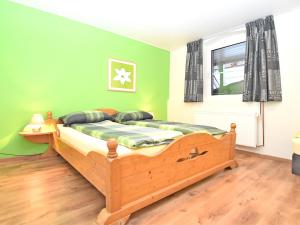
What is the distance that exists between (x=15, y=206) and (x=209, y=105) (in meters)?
3.10

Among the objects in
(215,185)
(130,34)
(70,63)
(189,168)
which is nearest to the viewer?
(189,168)

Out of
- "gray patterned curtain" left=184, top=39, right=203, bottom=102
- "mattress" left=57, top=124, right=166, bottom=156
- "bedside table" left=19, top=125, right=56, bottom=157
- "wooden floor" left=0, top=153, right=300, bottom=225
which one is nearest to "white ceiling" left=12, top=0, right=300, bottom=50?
"gray patterned curtain" left=184, top=39, right=203, bottom=102

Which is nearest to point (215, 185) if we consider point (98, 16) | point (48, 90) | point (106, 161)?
point (106, 161)

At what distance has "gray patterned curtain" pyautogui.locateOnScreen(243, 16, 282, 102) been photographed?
251 centimetres

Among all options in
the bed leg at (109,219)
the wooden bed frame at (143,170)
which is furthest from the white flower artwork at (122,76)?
the bed leg at (109,219)

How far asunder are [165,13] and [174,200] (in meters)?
2.41

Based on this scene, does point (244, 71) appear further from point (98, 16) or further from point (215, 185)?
point (98, 16)

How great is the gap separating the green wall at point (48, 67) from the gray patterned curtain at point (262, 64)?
2004mm

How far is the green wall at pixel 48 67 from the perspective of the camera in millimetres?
2299

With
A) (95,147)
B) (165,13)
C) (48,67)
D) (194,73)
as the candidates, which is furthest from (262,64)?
(48,67)

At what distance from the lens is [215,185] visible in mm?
1733

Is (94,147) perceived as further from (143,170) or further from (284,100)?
(284,100)

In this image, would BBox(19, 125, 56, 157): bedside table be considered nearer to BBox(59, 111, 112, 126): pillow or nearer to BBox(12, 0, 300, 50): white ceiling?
BBox(59, 111, 112, 126): pillow

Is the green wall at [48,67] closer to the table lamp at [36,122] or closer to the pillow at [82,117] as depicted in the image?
the table lamp at [36,122]
